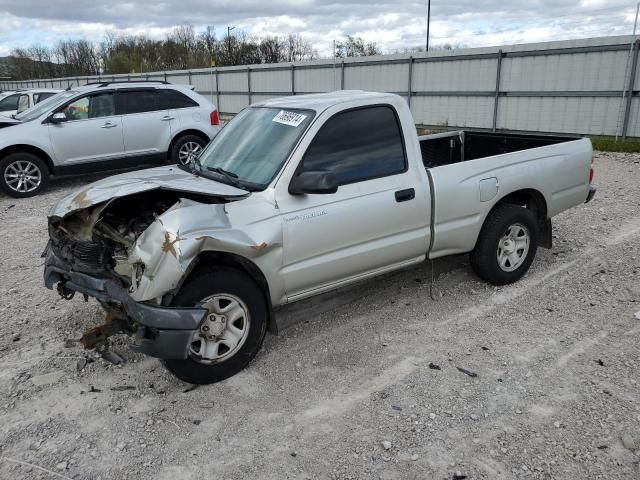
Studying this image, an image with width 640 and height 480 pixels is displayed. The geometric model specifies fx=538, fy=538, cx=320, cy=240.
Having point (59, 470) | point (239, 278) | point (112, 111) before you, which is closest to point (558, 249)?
point (239, 278)

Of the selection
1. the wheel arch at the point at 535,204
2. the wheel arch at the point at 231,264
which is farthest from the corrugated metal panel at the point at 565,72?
the wheel arch at the point at 231,264

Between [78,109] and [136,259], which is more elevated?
[78,109]

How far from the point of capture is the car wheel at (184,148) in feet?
34.3

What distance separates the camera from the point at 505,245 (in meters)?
5.06

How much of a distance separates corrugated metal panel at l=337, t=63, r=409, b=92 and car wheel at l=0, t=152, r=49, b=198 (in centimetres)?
1194

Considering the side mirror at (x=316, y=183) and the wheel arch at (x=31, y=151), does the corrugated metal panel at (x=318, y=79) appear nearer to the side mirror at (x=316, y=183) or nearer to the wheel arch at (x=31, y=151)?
the wheel arch at (x=31, y=151)

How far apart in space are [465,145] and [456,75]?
10.6 m

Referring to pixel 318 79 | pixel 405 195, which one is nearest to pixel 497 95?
pixel 318 79

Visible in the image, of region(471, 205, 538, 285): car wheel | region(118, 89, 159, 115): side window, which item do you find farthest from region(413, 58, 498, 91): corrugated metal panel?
region(471, 205, 538, 285): car wheel

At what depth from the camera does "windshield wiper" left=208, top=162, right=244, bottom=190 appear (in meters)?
3.90

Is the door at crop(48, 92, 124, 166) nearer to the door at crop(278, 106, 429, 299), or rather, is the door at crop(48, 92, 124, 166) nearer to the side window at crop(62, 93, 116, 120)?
the side window at crop(62, 93, 116, 120)

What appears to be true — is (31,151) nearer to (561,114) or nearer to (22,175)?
(22,175)

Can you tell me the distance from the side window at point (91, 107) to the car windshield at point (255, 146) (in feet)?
20.1

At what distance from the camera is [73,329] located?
4.44m
